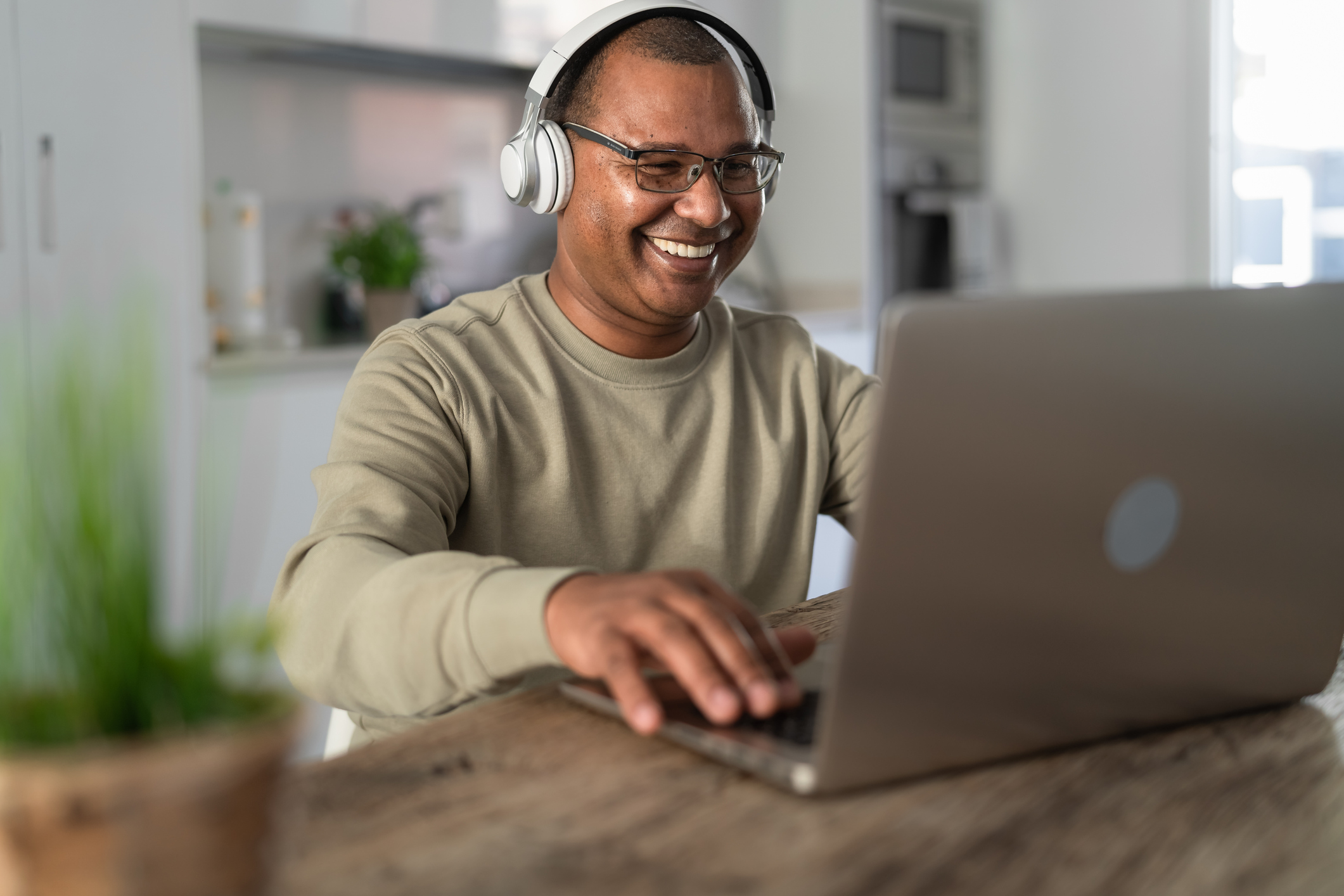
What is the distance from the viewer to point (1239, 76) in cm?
403

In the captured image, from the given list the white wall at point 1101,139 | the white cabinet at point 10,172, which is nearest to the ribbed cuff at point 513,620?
the white cabinet at point 10,172

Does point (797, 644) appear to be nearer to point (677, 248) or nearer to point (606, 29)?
point (677, 248)

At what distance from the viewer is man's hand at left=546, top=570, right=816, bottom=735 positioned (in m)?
0.68

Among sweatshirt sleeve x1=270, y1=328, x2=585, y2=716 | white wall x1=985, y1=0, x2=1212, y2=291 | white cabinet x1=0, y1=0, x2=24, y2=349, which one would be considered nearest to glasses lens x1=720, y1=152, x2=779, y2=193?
sweatshirt sleeve x1=270, y1=328, x2=585, y2=716

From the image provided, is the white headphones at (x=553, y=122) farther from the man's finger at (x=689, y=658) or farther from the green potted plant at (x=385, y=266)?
the green potted plant at (x=385, y=266)

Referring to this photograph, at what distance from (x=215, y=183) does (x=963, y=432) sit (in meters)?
2.66

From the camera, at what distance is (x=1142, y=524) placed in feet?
→ 2.18

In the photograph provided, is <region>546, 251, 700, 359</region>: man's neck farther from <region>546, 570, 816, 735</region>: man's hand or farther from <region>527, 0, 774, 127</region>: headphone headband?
<region>546, 570, 816, 735</region>: man's hand

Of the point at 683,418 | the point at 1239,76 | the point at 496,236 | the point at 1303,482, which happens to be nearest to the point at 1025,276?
the point at 1239,76

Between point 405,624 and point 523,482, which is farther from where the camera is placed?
point 523,482

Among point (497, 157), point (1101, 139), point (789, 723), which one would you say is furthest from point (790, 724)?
point (1101, 139)

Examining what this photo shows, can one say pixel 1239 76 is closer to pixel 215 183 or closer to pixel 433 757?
pixel 215 183

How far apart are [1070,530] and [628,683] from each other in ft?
0.84

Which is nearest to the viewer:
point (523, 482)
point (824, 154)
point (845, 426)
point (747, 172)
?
point (523, 482)
